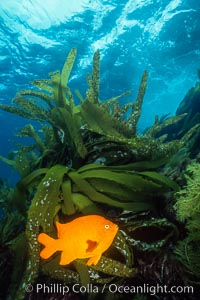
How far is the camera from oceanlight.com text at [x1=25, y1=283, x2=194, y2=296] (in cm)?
204

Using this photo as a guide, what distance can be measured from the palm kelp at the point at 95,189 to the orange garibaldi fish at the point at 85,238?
1.62 feet

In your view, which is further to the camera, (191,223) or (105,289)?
(105,289)

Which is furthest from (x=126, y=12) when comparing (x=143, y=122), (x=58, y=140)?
(x=143, y=122)

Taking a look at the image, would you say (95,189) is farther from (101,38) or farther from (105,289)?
(101,38)

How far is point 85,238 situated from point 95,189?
874mm

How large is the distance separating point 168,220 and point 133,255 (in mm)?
420

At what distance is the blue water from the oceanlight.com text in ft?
39.7

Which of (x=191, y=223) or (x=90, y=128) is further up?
(x=90, y=128)

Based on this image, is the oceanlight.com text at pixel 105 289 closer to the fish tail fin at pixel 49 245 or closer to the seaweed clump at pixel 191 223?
the seaweed clump at pixel 191 223

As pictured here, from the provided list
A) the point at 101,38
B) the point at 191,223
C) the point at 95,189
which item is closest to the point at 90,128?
the point at 95,189

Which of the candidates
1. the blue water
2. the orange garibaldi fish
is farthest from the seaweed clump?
the blue water

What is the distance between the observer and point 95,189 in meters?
2.31

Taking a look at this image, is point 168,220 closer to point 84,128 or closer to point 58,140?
point 84,128

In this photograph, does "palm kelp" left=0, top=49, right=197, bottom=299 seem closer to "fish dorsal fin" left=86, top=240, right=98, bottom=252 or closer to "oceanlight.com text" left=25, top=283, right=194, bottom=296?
"oceanlight.com text" left=25, top=283, right=194, bottom=296
